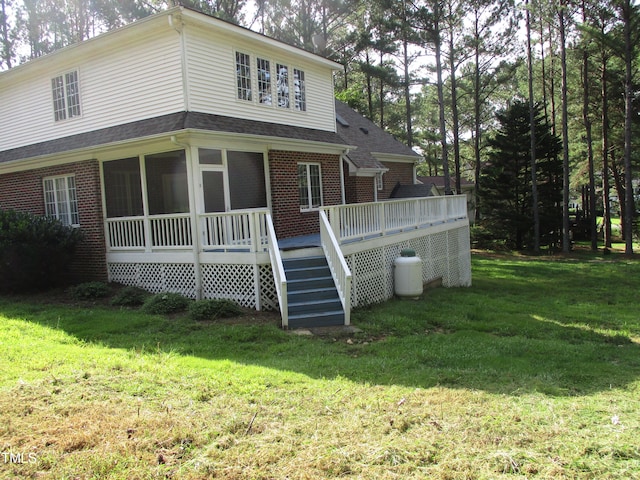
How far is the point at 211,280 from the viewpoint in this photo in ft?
33.6

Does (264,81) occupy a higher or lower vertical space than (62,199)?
higher

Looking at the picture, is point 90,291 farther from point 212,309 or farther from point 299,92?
point 299,92

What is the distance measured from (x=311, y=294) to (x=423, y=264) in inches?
223

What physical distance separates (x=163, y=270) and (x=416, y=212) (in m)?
6.69

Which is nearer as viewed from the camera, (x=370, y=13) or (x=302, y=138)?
(x=302, y=138)

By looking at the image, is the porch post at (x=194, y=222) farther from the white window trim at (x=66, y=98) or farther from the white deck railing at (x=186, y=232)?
the white window trim at (x=66, y=98)

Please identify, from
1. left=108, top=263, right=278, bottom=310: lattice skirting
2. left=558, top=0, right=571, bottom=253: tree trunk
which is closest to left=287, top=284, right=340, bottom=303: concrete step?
left=108, top=263, right=278, bottom=310: lattice skirting

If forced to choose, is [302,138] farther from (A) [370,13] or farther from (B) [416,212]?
(A) [370,13]

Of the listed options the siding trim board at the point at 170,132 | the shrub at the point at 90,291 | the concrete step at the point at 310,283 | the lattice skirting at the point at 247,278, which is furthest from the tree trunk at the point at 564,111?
the shrub at the point at 90,291

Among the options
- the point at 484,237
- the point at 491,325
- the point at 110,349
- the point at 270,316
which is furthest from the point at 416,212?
the point at 484,237

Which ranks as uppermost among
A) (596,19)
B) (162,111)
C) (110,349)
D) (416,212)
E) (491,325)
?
(596,19)

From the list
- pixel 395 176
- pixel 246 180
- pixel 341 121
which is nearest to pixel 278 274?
pixel 246 180

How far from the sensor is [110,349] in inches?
262

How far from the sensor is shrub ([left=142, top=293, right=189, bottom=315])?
926cm
